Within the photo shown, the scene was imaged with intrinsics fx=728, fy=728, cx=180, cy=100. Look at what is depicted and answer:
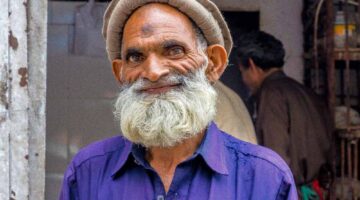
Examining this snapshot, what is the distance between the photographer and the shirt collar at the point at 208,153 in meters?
2.07

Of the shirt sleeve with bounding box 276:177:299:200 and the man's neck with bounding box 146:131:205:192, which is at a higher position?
the man's neck with bounding box 146:131:205:192

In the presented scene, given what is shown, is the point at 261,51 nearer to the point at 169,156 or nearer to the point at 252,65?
the point at 252,65

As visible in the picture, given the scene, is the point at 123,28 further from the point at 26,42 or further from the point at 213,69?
the point at 26,42

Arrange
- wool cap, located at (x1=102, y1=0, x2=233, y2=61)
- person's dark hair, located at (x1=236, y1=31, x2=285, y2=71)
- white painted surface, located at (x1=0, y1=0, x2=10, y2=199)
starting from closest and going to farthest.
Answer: wool cap, located at (x1=102, y1=0, x2=233, y2=61)
white painted surface, located at (x1=0, y1=0, x2=10, y2=199)
person's dark hair, located at (x1=236, y1=31, x2=285, y2=71)

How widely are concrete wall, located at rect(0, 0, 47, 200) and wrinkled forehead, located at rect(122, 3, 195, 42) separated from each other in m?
0.76

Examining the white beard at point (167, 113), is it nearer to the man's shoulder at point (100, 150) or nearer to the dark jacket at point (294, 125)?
the man's shoulder at point (100, 150)

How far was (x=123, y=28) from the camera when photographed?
223 cm

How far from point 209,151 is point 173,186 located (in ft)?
0.52

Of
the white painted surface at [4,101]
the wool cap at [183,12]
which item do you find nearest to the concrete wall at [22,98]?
the white painted surface at [4,101]

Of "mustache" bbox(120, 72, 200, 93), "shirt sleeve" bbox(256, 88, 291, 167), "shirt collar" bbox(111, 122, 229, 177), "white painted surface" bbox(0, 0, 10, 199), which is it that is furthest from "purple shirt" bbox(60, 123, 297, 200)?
"shirt sleeve" bbox(256, 88, 291, 167)

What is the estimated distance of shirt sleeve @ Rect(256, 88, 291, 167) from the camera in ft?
14.0

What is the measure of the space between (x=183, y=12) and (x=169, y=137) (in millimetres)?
378

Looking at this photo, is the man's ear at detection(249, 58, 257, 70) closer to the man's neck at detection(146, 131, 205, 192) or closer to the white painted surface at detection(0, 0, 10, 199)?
the white painted surface at detection(0, 0, 10, 199)

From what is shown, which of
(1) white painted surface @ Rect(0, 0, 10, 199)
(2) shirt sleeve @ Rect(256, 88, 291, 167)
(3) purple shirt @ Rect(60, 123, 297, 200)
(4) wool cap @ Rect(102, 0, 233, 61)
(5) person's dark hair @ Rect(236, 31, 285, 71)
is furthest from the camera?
(5) person's dark hair @ Rect(236, 31, 285, 71)
